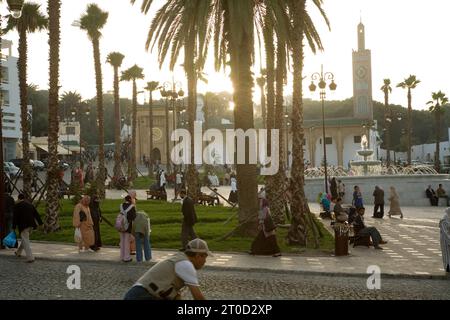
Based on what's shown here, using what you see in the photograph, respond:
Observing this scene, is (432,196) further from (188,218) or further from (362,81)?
(362,81)

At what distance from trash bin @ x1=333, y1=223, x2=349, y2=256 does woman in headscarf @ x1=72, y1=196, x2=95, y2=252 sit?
6.53 m

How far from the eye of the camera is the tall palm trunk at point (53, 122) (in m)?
20.8

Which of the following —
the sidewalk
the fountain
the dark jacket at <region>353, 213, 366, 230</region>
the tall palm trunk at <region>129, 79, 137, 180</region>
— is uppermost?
the tall palm trunk at <region>129, 79, 137, 180</region>

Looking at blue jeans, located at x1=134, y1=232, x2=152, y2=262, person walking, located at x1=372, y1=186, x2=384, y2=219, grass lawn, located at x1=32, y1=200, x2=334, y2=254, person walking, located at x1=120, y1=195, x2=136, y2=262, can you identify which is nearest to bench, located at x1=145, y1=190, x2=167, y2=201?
grass lawn, located at x1=32, y1=200, x2=334, y2=254

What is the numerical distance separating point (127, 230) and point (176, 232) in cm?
490

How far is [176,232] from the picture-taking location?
20125mm

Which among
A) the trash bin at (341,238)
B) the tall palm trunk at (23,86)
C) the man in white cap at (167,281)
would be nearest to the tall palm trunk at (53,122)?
the tall palm trunk at (23,86)

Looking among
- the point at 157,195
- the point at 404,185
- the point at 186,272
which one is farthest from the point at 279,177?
the point at 404,185

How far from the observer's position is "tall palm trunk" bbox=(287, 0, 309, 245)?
17.5 meters

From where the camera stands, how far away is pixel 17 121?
6812 centimetres

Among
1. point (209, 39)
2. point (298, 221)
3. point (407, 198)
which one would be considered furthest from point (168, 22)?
point (407, 198)

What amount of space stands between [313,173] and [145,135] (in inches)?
1444

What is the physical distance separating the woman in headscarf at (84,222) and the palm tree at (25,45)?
1162 cm

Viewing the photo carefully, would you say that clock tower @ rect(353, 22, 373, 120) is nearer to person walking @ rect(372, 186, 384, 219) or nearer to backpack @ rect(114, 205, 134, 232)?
person walking @ rect(372, 186, 384, 219)
